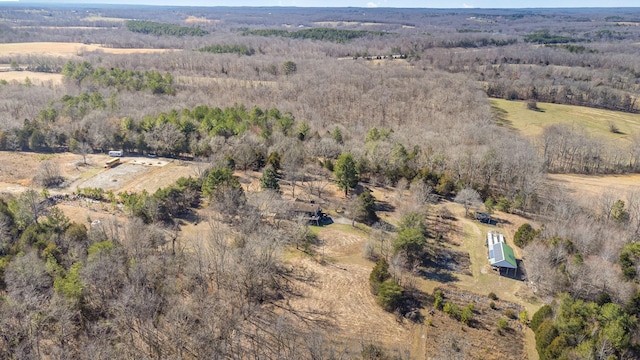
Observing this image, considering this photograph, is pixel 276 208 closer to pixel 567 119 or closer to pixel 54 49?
pixel 567 119

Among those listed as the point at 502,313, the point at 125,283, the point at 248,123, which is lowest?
the point at 502,313

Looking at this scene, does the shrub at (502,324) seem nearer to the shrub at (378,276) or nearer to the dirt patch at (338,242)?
the shrub at (378,276)

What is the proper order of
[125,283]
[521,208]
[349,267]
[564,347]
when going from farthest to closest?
[521,208], [349,267], [125,283], [564,347]

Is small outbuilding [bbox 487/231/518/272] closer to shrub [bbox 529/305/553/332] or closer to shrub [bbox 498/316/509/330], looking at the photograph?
shrub [bbox 529/305/553/332]

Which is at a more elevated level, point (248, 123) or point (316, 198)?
point (248, 123)

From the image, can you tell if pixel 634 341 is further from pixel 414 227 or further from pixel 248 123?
pixel 248 123

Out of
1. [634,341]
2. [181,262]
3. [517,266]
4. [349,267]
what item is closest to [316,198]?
[349,267]

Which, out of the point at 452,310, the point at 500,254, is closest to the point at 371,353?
the point at 452,310
